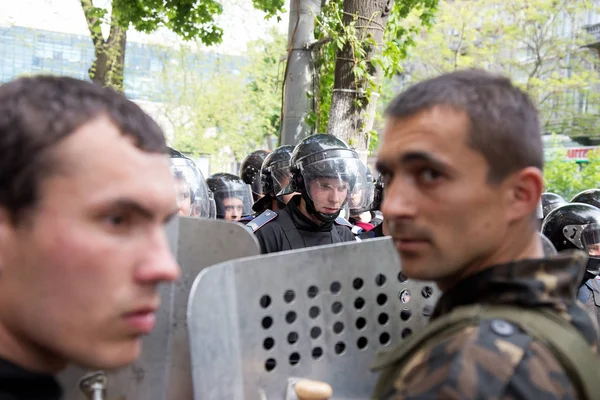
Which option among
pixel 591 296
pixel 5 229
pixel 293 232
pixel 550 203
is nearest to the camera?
pixel 5 229

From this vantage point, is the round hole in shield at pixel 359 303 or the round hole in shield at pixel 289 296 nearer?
the round hole in shield at pixel 289 296

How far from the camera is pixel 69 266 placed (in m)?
1.06

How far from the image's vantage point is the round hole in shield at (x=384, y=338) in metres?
1.84

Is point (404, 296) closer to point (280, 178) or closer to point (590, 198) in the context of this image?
point (280, 178)

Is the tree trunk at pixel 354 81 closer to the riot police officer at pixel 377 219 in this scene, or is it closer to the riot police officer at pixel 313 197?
the riot police officer at pixel 377 219

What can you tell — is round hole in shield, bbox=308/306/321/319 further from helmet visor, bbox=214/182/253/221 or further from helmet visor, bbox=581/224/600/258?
helmet visor, bbox=214/182/253/221

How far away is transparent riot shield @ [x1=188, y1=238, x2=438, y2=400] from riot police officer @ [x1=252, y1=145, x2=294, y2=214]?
4.00 meters

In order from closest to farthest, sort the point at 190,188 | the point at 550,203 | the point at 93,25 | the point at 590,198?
the point at 190,188 < the point at 590,198 < the point at 550,203 < the point at 93,25

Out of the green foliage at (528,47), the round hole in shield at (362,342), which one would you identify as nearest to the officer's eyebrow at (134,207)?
the round hole in shield at (362,342)

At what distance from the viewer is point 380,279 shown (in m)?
1.87

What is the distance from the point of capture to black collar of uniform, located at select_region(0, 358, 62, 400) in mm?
1131

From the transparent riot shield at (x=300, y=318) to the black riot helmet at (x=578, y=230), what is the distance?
347cm

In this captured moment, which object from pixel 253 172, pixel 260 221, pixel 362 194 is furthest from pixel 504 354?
pixel 253 172

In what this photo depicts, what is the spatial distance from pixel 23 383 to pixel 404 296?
117 centimetres
